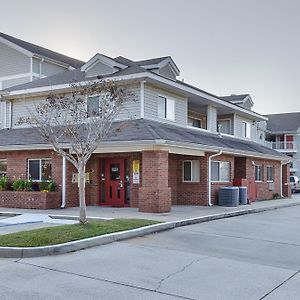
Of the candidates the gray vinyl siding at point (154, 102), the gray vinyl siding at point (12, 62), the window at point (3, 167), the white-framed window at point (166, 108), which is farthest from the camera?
the gray vinyl siding at point (12, 62)

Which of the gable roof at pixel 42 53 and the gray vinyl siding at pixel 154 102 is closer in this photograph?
the gray vinyl siding at pixel 154 102

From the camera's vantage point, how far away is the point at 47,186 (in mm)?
19594

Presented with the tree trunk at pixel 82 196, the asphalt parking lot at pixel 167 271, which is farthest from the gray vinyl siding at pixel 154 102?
the asphalt parking lot at pixel 167 271

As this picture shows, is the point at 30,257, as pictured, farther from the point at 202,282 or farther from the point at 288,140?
the point at 288,140

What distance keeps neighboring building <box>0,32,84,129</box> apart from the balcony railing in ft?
106

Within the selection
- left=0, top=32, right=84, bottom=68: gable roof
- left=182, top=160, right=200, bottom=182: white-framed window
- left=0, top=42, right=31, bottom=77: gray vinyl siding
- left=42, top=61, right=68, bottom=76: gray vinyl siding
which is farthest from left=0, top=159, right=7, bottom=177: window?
left=42, top=61, right=68, bottom=76: gray vinyl siding

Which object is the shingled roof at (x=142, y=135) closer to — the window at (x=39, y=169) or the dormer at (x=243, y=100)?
the window at (x=39, y=169)

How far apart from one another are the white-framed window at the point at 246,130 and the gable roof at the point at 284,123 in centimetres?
2621

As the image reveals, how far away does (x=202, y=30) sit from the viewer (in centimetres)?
1897

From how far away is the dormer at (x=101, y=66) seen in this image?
21141mm

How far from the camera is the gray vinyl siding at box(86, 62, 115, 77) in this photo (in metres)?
21.4

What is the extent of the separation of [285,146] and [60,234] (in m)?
49.7

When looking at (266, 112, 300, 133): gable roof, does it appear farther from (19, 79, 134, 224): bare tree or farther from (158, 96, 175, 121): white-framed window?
(19, 79, 134, 224): bare tree

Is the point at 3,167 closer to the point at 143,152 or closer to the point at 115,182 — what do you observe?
the point at 115,182
